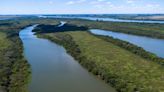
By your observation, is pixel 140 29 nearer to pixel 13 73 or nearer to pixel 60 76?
pixel 60 76

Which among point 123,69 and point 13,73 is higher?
point 123,69

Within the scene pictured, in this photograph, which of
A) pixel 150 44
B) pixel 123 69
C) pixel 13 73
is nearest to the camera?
pixel 13 73

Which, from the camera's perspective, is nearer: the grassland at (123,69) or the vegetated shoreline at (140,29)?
the grassland at (123,69)

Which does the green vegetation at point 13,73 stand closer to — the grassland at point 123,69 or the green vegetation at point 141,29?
the grassland at point 123,69

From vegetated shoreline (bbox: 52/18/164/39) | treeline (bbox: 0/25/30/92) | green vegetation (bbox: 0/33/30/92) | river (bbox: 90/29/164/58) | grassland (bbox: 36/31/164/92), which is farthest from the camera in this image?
vegetated shoreline (bbox: 52/18/164/39)

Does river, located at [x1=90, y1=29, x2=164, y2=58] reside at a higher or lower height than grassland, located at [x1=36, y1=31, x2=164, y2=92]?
lower

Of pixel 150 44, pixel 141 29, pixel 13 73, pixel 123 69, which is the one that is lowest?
pixel 141 29

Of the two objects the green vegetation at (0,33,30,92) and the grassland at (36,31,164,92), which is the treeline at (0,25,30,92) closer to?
the green vegetation at (0,33,30,92)

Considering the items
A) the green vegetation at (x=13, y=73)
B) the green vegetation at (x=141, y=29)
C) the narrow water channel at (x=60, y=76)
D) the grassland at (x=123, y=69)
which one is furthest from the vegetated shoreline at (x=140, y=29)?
the green vegetation at (x=13, y=73)

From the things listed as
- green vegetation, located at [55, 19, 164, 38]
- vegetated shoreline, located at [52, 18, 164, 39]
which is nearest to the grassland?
vegetated shoreline, located at [52, 18, 164, 39]

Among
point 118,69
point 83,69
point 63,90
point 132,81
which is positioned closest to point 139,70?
point 118,69

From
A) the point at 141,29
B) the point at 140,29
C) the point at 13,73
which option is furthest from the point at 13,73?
the point at 141,29

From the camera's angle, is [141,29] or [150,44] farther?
[141,29]
